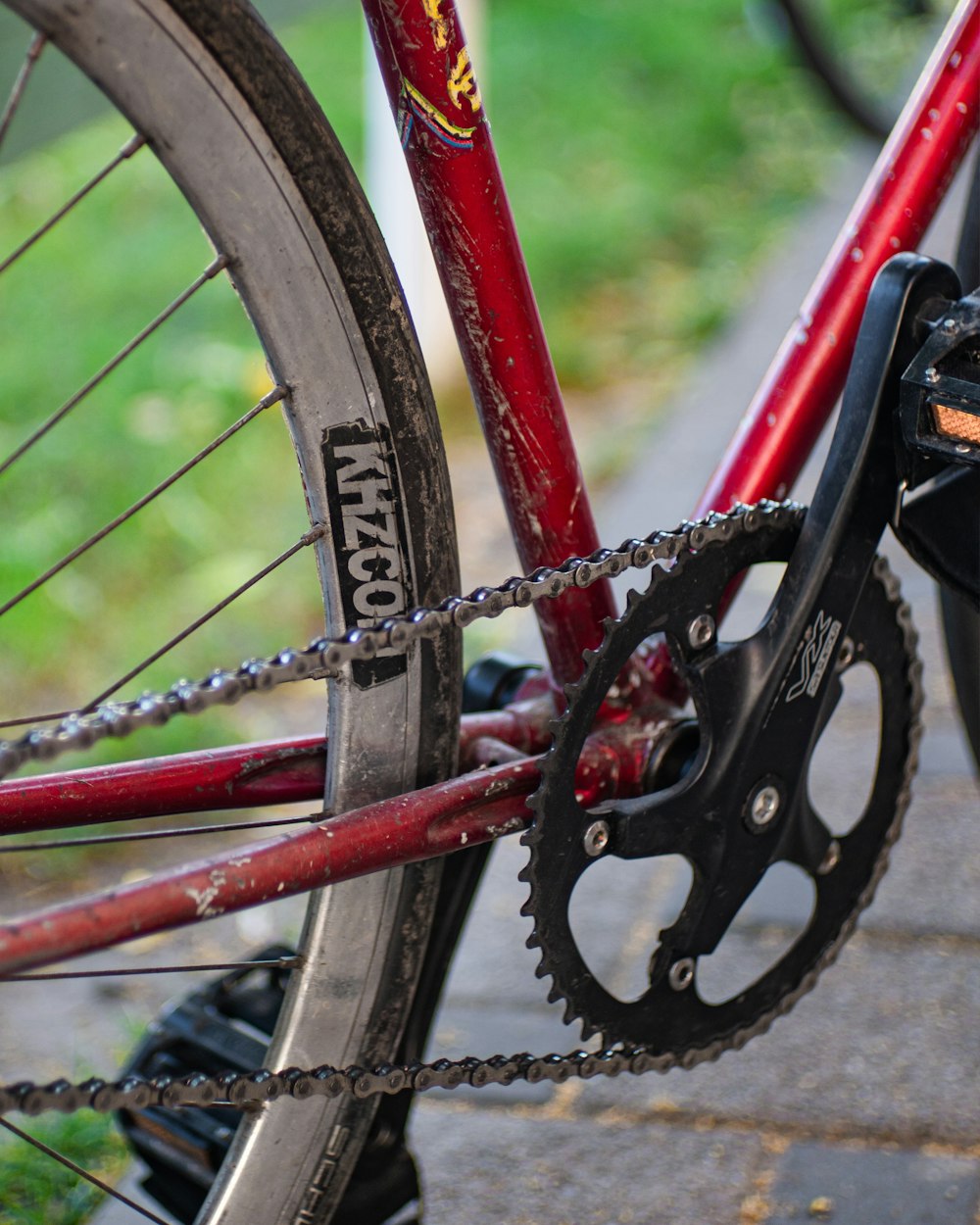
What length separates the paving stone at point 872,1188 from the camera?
1283 mm

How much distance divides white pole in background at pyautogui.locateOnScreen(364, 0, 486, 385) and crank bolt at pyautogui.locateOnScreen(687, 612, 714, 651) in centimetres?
187

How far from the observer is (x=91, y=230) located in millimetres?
3730

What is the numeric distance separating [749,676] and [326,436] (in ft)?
1.11

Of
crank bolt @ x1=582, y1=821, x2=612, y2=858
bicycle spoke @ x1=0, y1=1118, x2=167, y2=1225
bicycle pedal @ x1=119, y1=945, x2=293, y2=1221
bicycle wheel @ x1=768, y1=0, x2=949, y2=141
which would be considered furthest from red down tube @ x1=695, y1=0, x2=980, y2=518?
bicycle wheel @ x1=768, y1=0, x2=949, y2=141

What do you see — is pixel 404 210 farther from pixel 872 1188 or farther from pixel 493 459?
pixel 872 1188

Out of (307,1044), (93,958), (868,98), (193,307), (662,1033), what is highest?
(868,98)

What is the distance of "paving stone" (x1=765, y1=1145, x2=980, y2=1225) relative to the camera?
128 centimetres

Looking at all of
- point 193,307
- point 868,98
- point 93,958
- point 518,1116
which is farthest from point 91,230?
point 518,1116

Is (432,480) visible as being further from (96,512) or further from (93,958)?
(96,512)

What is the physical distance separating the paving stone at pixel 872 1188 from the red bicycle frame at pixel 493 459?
1.47 ft

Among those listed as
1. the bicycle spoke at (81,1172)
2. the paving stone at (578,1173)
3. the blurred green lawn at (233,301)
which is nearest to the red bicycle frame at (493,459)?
the bicycle spoke at (81,1172)

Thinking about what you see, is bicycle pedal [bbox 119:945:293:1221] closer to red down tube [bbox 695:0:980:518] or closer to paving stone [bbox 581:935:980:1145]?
paving stone [bbox 581:935:980:1145]

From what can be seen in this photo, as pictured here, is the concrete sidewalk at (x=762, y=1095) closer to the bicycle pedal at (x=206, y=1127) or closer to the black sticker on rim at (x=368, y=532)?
the bicycle pedal at (x=206, y=1127)

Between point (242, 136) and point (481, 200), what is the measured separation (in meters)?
0.18
